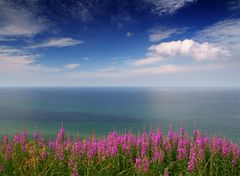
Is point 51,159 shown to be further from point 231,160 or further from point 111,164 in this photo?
point 231,160

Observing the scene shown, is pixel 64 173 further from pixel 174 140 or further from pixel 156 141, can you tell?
pixel 174 140

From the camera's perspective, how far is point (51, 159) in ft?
24.7

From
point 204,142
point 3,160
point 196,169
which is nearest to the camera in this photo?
point 196,169

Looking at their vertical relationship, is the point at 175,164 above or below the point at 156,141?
below

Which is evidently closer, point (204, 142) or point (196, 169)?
point (196, 169)

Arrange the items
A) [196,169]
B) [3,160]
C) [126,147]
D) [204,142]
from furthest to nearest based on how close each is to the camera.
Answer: [204,142] < [126,147] < [3,160] < [196,169]

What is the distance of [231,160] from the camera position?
7.68m

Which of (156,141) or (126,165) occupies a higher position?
(156,141)

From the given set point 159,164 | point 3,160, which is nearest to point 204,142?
point 159,164

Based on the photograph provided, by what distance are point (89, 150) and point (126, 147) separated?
4.53ft

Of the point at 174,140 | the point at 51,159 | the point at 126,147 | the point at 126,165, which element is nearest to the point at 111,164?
the point at 126,165

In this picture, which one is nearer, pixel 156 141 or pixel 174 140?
pixel 156 141

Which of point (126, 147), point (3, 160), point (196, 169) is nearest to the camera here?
point (196, 169)

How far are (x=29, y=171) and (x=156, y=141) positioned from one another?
4.56 metres
